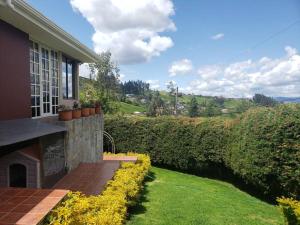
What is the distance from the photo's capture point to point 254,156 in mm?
14734

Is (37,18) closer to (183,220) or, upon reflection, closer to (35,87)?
(35,87)

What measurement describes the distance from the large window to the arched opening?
2.39 m

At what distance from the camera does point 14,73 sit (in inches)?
412

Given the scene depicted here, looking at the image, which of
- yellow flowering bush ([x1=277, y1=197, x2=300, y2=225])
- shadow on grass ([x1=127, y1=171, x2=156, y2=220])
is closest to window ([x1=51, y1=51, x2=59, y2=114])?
shadow on grass ([x1=127, y1=171, x2=156, y2=220])

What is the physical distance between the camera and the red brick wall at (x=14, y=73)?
981 centimetres

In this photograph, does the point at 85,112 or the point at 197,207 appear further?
the point at 85,112

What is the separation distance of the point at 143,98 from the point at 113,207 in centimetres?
11559

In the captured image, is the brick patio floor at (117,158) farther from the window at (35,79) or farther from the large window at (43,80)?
the window at (35,79)

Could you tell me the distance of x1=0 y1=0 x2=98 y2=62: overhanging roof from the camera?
8734 mm

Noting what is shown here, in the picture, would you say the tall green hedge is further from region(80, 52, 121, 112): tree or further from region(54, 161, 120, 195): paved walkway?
region(80, 52, 121, 112): tree

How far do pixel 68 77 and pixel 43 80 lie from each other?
144 inches

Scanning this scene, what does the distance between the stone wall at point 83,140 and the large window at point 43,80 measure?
1395mm

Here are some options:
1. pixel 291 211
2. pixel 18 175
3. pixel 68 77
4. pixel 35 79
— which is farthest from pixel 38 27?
pixel 291 211

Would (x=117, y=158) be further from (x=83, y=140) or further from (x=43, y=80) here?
(x=43, y=80)
